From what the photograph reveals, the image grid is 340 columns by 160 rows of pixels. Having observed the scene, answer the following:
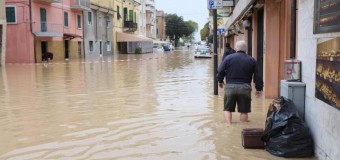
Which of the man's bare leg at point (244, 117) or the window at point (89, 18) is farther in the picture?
the window at point (89, 18)

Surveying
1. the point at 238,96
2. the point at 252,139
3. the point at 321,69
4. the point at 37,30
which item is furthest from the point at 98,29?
the point at 321,69

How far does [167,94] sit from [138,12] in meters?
65.3

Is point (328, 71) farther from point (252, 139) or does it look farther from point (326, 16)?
point (252, 139)

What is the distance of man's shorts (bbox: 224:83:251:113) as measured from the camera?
7273mm

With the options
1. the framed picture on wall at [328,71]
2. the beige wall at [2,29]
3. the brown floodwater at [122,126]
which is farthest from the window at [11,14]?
the framed picture on wall at [328,71]

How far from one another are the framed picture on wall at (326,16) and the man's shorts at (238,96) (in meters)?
2.20

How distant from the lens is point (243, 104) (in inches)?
293

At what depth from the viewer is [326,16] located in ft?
15.8

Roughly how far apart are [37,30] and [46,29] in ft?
4.36

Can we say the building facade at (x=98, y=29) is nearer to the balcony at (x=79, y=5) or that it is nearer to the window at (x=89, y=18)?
the window at (x=89, y=18)

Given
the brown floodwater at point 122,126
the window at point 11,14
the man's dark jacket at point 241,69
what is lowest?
the brown floodwater at point 122,126

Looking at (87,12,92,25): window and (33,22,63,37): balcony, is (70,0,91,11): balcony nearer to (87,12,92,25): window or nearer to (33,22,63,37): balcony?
(87,12,92,25): window

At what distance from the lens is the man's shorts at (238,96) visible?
727 cm

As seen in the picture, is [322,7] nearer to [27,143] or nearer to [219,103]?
[27,143]
